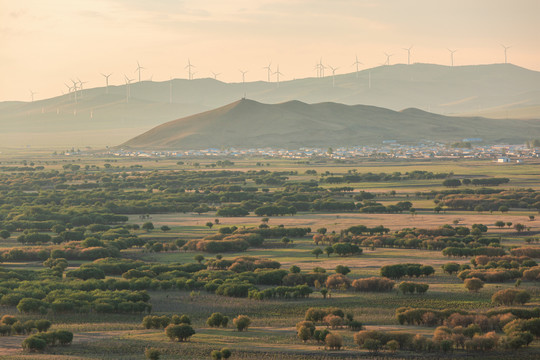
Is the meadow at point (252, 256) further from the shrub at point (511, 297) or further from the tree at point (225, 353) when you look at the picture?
the tree at point (225, 353)

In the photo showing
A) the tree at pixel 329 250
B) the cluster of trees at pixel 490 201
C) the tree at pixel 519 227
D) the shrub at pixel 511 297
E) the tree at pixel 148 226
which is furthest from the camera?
the cluster of trees at pixel 490 201

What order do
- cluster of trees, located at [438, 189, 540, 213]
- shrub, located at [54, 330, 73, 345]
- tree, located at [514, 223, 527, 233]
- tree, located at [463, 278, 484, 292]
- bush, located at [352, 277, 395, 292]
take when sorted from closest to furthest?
1. shrub, located at [54, 330, 73, 345]
2. tree, located at [463, 278, 484, 292]
3. bush, located at [352, 277, 395, 292]
4. tree, located at [514, 223, 527, 233]
5. cluster of trees, located at [438, 189, 540, 213]

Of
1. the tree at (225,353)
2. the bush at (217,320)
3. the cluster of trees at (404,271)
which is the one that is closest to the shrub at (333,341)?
the tree at (225,353)

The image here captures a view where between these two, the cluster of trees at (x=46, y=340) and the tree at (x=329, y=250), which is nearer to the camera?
the cluster of trees at (x=46, y=340)

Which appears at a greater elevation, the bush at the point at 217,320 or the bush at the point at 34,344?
the bush at the point at 34,344

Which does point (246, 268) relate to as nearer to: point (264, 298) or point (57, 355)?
point (264, 298)

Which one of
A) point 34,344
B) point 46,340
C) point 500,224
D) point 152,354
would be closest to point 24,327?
point 46,340

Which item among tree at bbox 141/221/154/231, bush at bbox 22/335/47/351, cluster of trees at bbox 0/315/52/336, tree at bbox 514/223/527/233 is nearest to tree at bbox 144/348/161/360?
bush at bbox 22/335/47/351

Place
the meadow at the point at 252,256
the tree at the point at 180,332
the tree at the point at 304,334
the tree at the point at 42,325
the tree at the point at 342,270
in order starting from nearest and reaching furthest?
the meadow at the point at 252,256, the tree at the point at 304,334, the tree at the point at 180,332, the tree at the point at 42,325, the tree at the point at 342,270

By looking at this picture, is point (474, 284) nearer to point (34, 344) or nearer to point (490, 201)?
point (34, 344)

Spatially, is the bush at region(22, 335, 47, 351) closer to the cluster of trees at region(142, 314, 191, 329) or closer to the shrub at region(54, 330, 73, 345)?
the shrub at region(54, 330, 73, 345)
